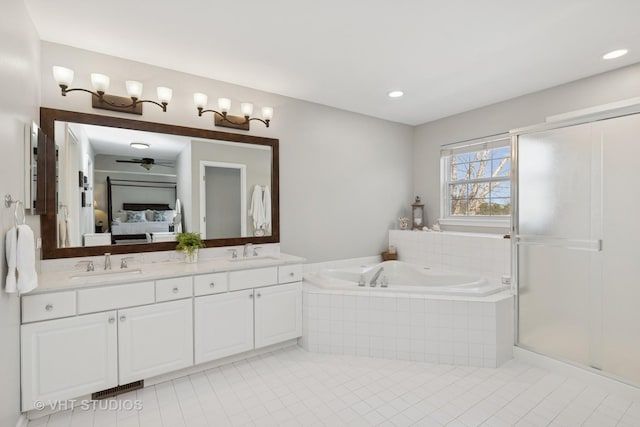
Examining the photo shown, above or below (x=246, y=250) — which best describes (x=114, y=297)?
below

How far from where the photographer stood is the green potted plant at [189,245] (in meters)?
2.71

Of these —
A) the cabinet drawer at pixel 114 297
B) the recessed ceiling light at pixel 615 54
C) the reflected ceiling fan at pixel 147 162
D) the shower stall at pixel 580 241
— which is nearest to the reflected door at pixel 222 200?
the reflected ceiling fan at pixel 147 162

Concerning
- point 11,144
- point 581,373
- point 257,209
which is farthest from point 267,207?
point 581,373

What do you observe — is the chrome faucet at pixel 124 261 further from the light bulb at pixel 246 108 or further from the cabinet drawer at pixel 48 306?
the light bulb at pixel 246 108

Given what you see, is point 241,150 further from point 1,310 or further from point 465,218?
point 465,218

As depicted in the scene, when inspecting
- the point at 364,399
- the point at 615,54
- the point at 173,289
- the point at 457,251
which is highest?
the point at 615,54

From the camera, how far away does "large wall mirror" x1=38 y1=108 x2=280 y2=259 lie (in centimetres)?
234

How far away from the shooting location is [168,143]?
2.78 m

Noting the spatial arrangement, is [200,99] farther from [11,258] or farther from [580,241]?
[580,241]

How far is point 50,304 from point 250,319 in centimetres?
132

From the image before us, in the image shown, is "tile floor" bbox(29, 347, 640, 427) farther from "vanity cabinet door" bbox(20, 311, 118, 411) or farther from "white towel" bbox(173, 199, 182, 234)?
"white towel" bbox(173, 199, 182, 234)

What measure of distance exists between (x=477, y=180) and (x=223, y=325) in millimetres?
3343

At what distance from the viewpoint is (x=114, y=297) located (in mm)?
2076

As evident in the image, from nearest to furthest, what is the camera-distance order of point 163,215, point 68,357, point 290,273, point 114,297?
point 68,357, point 114,297, point 163,215, point 290,273
